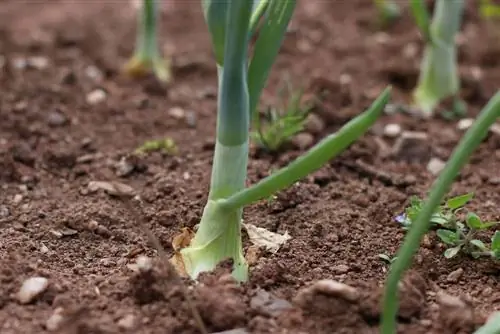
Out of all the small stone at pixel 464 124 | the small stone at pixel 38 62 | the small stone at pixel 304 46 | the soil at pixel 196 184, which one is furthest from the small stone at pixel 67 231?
the small stone at pixel 304 46

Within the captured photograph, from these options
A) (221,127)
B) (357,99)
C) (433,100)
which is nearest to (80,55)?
(357,99)

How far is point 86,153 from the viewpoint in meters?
1.70

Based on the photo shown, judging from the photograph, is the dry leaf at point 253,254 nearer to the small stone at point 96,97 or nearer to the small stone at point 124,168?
the small stone at point 124,168

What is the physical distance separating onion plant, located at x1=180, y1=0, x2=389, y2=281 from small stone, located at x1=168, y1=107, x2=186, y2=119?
2.20 ft

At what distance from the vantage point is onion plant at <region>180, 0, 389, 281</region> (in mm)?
1145

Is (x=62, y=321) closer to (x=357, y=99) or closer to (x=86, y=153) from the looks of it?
(x=86, y=153)

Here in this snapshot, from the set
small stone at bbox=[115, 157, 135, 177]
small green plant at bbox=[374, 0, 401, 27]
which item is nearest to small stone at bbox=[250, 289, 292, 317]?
small stone at bbox=[115, 157, 135, 177]

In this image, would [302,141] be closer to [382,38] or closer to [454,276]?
[454,276]

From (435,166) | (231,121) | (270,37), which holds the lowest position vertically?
(435,166)

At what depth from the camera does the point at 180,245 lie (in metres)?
1.26

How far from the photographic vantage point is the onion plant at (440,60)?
1.93 m

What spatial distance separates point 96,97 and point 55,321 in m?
0.94

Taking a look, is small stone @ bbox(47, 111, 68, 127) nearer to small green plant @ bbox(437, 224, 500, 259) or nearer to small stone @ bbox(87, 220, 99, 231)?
small stone @ bbox(87, 220, 99, 231)

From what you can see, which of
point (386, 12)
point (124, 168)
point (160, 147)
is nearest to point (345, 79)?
point (386, 12)
